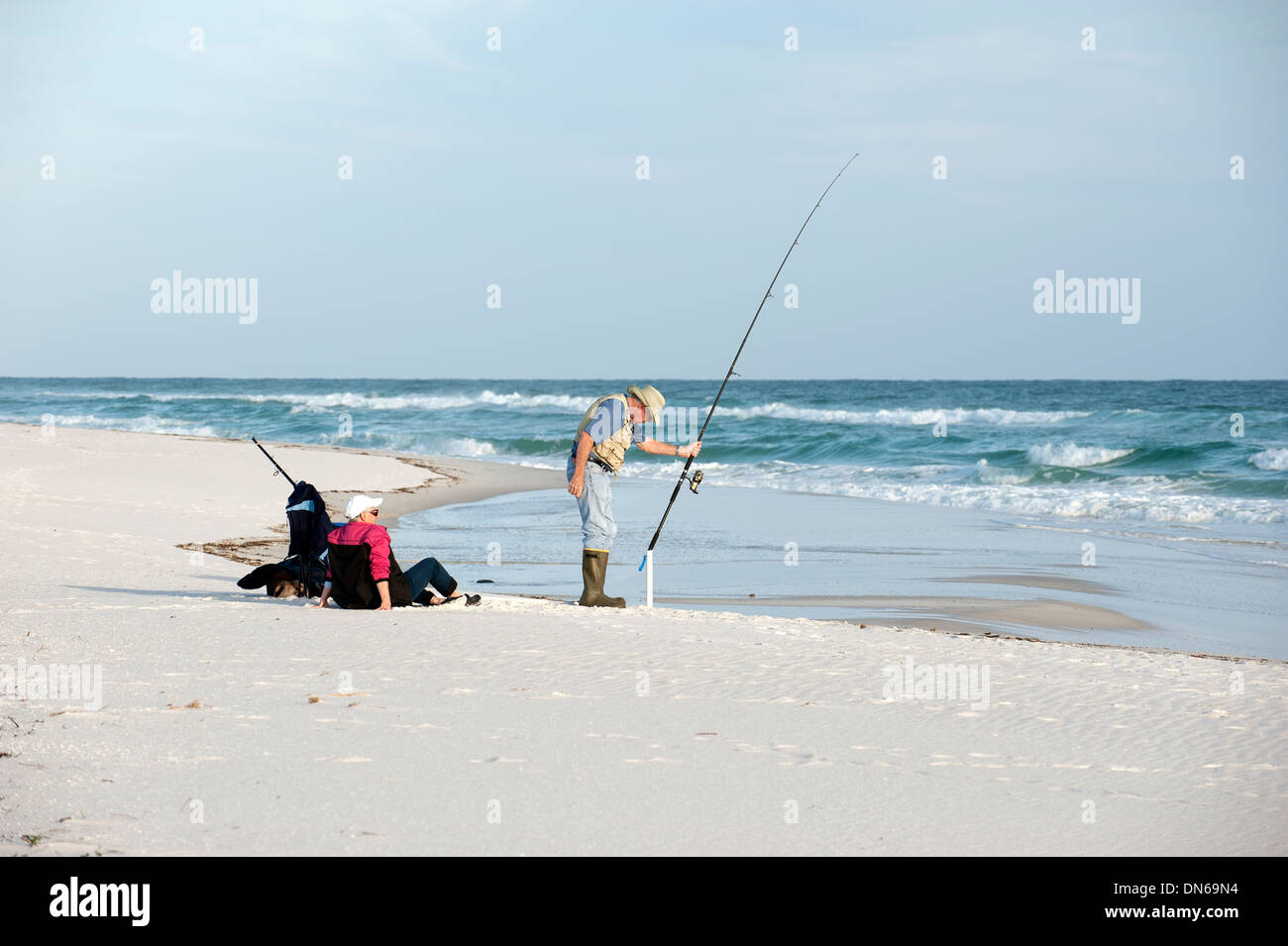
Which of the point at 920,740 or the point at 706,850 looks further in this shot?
the point at 920,740

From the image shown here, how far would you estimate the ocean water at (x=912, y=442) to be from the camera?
1738cm

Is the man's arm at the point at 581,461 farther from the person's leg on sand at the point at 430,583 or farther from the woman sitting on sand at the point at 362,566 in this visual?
the woman sitting on sand at the point at 362,566

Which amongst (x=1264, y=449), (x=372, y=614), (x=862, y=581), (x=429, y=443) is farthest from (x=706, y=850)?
(x=429, y=443)

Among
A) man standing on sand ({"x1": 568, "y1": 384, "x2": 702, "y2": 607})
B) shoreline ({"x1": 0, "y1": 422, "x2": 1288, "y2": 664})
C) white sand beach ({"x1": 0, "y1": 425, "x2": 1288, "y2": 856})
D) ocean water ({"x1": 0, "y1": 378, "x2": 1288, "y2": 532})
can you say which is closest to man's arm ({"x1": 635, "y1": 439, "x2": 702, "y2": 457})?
man standing on sand ({"x1": 568, "y1": 384, "x2": 702, "y2": 607})

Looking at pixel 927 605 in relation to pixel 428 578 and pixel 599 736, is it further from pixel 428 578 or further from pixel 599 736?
pixel 599 736

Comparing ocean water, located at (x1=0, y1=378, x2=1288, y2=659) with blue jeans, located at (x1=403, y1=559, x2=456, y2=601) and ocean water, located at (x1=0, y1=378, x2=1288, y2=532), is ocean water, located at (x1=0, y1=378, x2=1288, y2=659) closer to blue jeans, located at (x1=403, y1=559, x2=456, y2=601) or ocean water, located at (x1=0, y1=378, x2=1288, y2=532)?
ocean water, located at (x1=0, y1=378, x2=1288, y2=532)

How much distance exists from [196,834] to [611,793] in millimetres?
1265

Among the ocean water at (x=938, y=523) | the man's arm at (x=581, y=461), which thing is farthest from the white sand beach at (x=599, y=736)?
the ocean water at (x=938, y=523)

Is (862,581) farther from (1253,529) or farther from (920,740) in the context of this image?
(1253,529)
